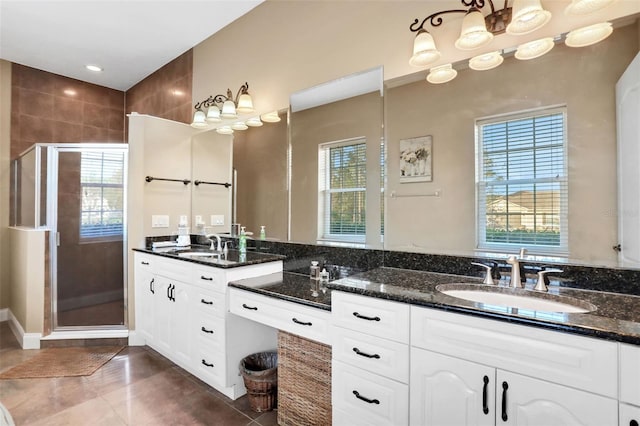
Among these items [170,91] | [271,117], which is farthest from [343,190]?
[170,91]

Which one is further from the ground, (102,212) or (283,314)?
(102,212)

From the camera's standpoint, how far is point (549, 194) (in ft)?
4.75

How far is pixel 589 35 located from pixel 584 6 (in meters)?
0.12

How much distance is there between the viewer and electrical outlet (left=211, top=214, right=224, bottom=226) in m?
3.04

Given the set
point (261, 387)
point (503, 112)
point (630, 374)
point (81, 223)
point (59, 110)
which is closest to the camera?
point (630, 374)

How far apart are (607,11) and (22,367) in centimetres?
434

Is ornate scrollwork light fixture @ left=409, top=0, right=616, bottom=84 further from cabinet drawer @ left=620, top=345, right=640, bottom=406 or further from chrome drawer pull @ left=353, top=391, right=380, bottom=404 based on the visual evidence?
chrome drawer pull @ left=353, top=391, right=380, bottom=404

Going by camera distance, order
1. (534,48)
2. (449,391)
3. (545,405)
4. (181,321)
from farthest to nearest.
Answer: (181,321)
(534,48)
(449,391)
(545,405)

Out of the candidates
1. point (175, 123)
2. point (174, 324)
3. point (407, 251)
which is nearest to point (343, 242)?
point (407, 251)

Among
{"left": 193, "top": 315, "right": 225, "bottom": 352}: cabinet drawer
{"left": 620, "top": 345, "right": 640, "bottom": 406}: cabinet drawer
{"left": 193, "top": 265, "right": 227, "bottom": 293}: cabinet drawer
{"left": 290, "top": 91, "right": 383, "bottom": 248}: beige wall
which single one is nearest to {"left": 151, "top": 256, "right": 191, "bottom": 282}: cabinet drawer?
{"left": 193, "top": 265, "right": 227, "bottom": 293}: cabinet drawer

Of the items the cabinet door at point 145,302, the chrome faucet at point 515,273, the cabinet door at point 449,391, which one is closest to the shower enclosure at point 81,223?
the cabinet door at point 145,302

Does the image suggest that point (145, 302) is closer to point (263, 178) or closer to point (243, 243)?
point (243, 243)

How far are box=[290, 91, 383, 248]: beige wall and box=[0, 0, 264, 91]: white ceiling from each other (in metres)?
1.26

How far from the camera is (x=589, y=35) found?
1341mm
